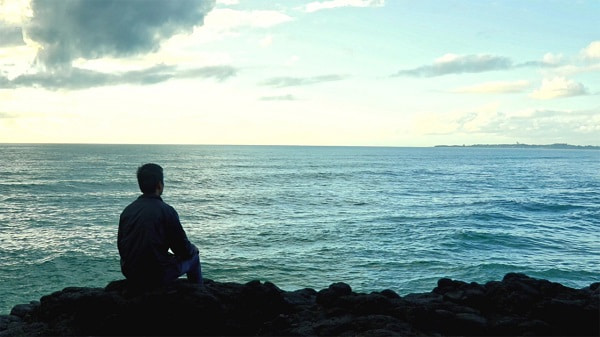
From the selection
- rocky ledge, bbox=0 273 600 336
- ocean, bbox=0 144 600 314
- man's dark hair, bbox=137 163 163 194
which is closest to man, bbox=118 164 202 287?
man's dark hair, bbox=137 163 163 194

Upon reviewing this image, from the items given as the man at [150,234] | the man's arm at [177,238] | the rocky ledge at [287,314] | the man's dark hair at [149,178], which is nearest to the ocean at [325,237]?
the rocky ledge at [287,314]

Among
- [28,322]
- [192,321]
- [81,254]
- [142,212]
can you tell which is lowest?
[81,254]

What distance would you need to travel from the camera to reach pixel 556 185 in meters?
68.7

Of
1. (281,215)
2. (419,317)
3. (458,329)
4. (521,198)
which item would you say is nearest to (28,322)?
(419,317)

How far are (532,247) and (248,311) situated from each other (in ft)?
80.8

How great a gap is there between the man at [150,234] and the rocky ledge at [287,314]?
1.23 ft

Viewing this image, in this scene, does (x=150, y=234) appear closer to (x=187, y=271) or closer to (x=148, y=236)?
(x=148, y=236)

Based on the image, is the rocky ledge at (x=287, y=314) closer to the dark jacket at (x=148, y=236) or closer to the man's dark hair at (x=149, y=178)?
the dark jacket at (x=148, y=236)

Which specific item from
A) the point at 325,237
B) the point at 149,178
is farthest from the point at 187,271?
the point at 325,237

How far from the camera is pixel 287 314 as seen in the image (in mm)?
8375

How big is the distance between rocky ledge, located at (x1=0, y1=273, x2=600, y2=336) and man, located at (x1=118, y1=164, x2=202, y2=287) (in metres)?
0.37

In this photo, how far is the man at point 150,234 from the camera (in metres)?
6.84

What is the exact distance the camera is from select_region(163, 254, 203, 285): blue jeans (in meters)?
7.30

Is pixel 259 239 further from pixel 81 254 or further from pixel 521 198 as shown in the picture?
pixel 521 198
